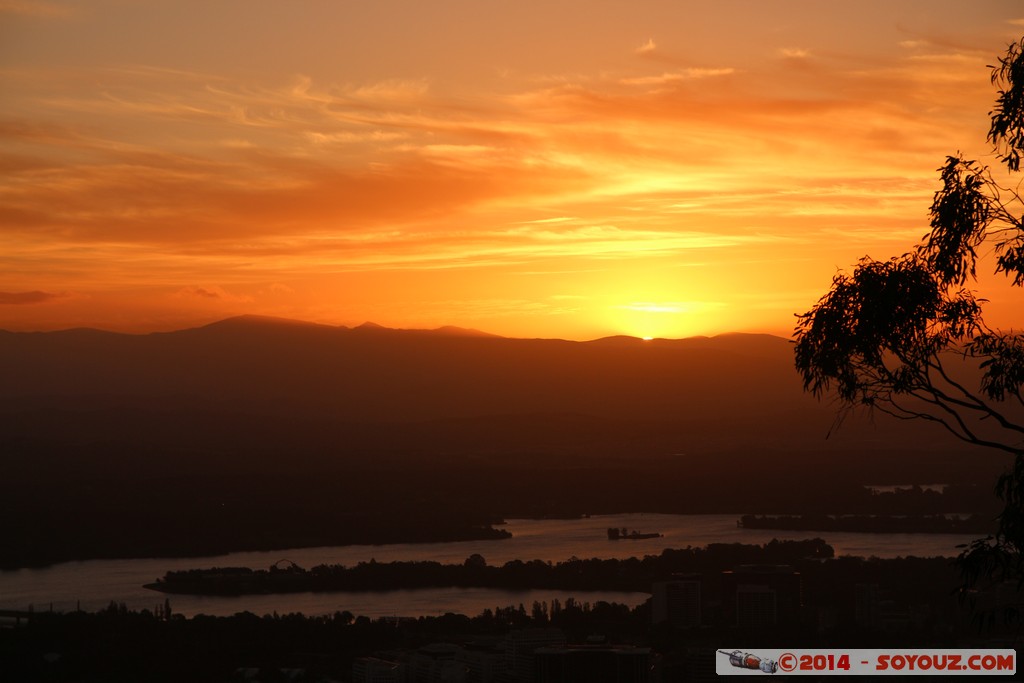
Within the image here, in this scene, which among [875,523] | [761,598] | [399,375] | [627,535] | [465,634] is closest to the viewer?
[761,598]

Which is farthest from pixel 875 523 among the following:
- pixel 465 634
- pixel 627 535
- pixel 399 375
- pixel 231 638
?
pixel 399 375

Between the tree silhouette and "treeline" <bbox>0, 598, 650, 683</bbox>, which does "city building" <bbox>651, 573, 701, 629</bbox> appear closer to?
"treeline" <bbox>0, 598, 650, 683</bbox>

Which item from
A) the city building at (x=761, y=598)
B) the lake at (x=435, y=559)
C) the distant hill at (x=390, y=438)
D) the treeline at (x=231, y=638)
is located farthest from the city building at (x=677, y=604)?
the distant hill at (x=390, y=438)

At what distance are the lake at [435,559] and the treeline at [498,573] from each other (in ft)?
2.56

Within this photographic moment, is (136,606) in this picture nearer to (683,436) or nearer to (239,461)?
(239,461)

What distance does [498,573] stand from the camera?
3594 centimetres

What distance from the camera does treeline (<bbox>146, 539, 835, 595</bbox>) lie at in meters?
33.7

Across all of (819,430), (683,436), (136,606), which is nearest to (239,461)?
(683,436)

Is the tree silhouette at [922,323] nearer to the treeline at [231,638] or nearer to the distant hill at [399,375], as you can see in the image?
the treeline at [231,638]

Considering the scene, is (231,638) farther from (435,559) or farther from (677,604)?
(435,559)

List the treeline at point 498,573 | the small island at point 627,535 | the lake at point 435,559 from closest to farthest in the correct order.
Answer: the lake at point 435,559, the treeline at point 498,573, the small island at point 627,535

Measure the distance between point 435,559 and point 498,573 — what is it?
5805 millimetres

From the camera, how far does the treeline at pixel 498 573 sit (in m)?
33.7

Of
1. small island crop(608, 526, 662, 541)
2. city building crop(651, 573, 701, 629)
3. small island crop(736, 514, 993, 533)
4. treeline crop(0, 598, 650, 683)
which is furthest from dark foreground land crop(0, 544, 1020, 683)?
small island crop(608, 526, 662, 541)
